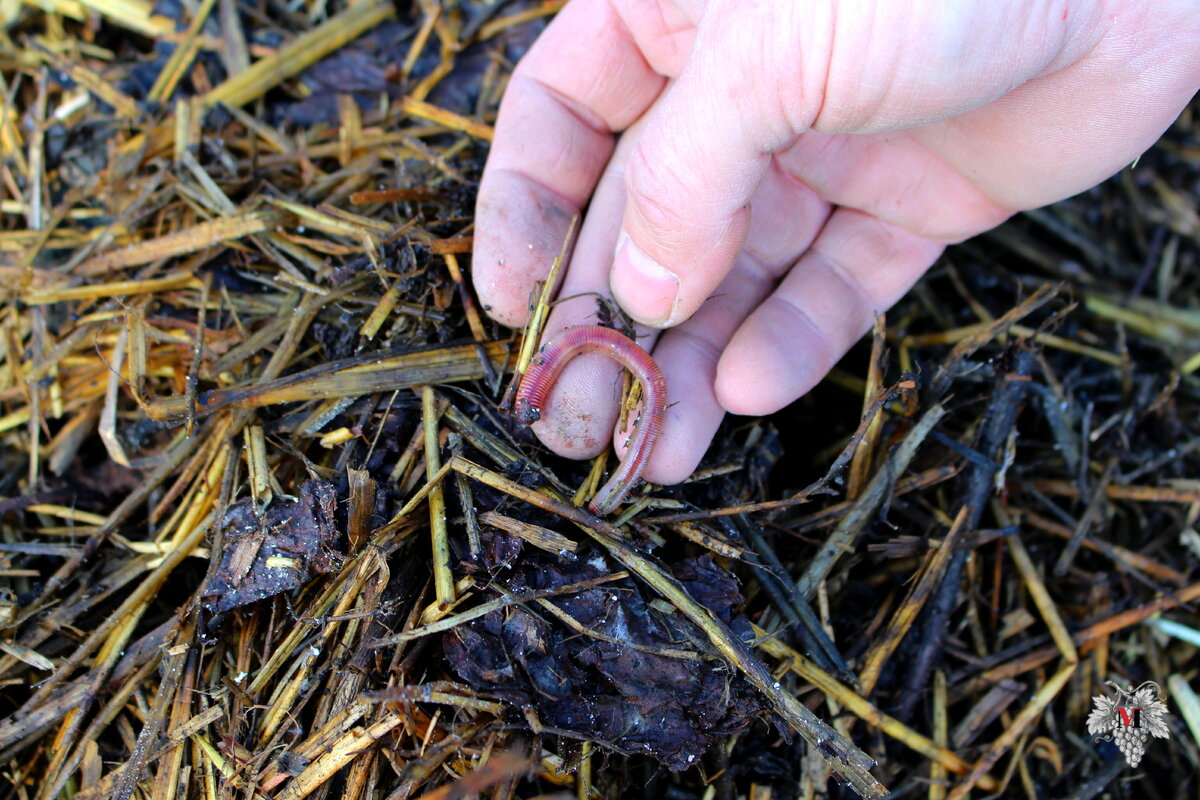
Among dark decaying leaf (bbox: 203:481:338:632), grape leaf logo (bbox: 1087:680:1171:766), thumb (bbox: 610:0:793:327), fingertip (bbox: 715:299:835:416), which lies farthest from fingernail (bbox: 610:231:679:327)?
grape leaf logo (bbox: 1087:680:1171:766)

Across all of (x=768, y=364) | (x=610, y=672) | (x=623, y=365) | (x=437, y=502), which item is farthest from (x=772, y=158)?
(x=610, y=672)

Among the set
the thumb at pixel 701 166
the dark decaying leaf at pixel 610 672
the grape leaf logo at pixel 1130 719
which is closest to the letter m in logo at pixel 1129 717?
the grape leaf logo at pixel 1130 719

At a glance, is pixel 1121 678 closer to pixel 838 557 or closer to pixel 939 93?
pixel 838 557

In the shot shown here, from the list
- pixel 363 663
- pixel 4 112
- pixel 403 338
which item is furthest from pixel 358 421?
pixel 4 112

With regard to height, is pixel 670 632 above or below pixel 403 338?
below

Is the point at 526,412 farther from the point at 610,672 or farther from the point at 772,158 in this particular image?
the point at 772,158
